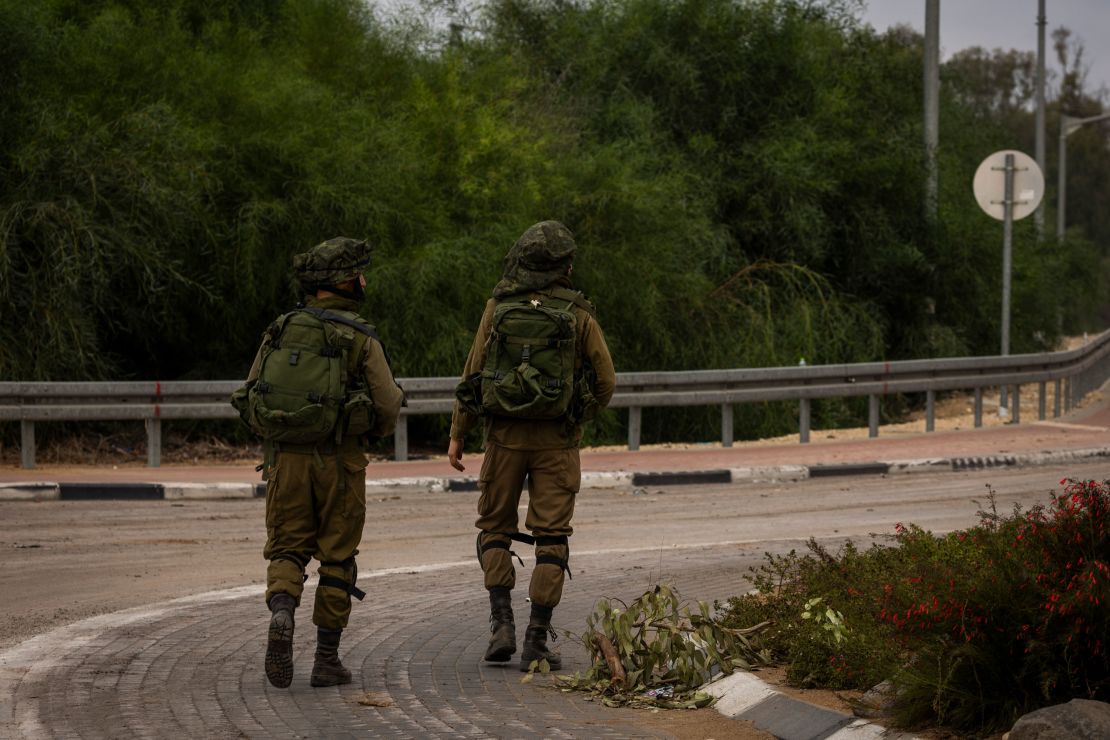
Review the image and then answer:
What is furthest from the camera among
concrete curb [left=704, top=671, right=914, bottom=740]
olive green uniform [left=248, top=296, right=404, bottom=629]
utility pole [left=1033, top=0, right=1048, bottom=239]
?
utility pole [left=1033, top=0, right=1048, bottom=239]

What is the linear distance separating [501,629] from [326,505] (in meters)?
1.00

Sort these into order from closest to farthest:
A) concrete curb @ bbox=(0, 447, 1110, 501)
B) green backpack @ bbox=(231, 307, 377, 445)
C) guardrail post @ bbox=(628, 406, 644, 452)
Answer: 1. green backpack @ bbox=(231, 307, 377, 445)
2. concrete curb @ bbox=(0, 447, 1110, 501)
3. guardrail post @ bbox=(628, 406, 644, 452)

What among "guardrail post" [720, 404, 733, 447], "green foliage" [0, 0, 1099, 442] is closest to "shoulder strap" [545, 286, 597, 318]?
"green foliage" [0, 0, 1099, 442]

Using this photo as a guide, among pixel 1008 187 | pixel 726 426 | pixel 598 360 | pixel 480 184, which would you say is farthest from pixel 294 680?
pixel 1008 187

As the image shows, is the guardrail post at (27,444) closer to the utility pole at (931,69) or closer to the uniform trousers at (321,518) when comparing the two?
the uniform trousers at (321,518)

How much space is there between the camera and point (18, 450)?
15.6m

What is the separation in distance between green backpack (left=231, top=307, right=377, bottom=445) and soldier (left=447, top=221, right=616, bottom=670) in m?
0.62

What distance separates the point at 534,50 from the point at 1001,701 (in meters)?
20.0

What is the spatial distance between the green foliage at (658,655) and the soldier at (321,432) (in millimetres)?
1077

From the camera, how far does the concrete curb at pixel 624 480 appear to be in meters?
13.0

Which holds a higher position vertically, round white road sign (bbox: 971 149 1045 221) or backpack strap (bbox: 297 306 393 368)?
round white road sign (bbox: 971 149 1045 221)

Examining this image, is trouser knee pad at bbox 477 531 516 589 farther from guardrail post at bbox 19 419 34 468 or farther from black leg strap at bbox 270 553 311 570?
guardrail post at bbox 19 419 34 468

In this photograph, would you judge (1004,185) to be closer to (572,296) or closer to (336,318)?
(572,296)

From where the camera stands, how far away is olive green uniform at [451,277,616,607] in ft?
23.3
